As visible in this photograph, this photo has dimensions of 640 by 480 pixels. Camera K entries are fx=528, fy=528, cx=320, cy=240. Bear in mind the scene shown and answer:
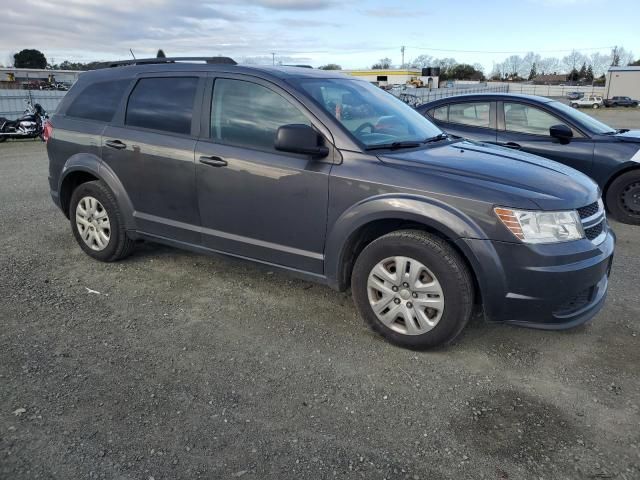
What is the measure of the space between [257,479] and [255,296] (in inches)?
83.3

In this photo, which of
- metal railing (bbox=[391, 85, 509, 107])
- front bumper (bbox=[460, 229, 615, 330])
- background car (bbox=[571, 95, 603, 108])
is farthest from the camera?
background car (bbox=[571, 95, 603, 108])

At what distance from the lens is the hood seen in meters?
3.16

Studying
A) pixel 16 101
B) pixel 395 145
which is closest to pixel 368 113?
pixel 395 145

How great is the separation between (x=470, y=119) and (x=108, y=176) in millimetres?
4920

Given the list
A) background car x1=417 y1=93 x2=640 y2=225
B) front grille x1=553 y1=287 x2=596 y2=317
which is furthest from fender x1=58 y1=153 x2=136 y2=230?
background car x1=417 y1=93 x2=640 y2=225

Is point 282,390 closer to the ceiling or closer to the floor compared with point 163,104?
closer to the floor

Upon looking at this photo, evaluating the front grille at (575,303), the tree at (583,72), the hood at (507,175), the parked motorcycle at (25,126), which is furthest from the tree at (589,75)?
the front grille at (575,303)

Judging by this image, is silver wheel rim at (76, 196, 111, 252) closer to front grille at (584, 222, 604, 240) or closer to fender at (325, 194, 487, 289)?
fender at (325, 194, 487, 289)

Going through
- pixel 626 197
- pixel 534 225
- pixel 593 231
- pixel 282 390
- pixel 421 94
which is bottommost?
pixel 282 390

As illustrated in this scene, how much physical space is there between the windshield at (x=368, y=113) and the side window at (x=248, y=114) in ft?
0.78

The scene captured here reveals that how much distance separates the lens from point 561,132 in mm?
6668

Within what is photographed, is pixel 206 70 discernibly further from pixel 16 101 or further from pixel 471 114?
pixel 16 101

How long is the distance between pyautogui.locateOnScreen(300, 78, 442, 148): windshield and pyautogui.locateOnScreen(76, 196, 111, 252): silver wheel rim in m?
2.31

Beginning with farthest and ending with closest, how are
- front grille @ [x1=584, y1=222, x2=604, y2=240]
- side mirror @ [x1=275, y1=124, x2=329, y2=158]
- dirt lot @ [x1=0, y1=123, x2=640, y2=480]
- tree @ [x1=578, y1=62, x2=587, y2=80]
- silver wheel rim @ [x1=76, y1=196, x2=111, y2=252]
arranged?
tree @ [x1=578, y1=62, x2=587, y2=80], silver wheel rim @ [x1=76, y1=196, x2=111, y2=252], side mirror @ [x1=275, y1=124, x2=329, y2=158], front grille @ [x1=584, y1=222, x2=604, y2=240], dirt lot @ [x1=0, y1=123, x2=640, y2=480]
